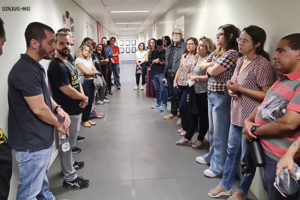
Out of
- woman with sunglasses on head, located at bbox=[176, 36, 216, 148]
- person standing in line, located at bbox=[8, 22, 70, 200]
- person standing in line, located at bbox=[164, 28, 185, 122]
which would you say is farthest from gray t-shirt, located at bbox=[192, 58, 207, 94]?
person standing in line, located at bbox=[8, 22, 70, 200]

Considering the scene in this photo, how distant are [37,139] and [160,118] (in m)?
3.36

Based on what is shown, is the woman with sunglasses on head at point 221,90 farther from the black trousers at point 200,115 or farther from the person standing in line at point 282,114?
the person standing in line at point 282,114

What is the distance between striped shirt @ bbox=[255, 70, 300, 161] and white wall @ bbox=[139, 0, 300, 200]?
20.9 inches

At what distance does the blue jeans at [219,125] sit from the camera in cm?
245

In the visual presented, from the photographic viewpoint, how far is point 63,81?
90.4 inches

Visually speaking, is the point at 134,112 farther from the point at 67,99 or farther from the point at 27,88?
the point at 27,88

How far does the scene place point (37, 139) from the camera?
1674mm

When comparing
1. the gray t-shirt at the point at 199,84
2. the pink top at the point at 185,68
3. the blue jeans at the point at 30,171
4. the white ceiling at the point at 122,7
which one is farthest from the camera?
the white ceiling at the point at 122,7

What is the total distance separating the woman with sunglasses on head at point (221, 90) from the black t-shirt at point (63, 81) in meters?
1.37

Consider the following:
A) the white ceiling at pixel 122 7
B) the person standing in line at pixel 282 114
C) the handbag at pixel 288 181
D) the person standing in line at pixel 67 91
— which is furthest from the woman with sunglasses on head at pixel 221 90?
the white ceiling at pixel 122 7

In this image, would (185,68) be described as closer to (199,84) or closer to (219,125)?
(199,84)

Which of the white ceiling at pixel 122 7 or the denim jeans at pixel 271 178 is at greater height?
the white ceiling at pixel 122 7

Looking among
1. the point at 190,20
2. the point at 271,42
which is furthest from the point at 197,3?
the point at 271,42

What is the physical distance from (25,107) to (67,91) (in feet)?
2.38
